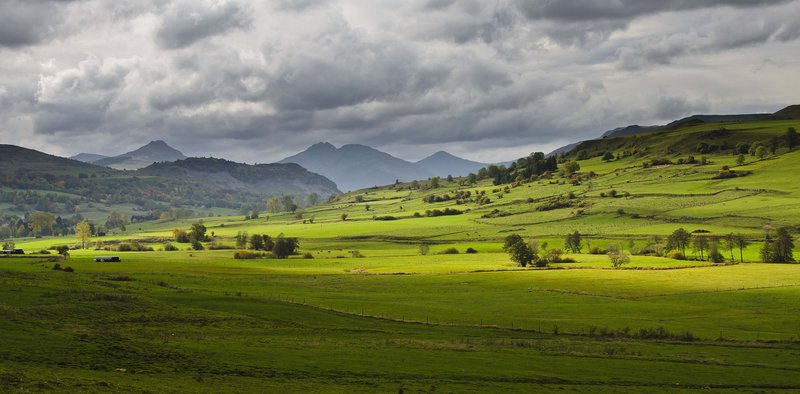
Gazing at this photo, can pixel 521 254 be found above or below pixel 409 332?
above

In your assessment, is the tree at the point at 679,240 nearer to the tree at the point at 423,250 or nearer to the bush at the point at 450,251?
the bush at the point at 450,251

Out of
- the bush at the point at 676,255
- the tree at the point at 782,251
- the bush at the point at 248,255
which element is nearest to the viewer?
the tree at the point at 782,251

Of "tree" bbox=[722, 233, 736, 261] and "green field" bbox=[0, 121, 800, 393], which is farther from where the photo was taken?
"tree" bbox=[722, 233, 736, 261]

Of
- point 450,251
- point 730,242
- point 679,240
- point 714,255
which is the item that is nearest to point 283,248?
point 450,251

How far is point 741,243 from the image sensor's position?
153125mm

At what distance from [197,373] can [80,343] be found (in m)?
11.8

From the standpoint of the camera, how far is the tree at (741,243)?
493ft

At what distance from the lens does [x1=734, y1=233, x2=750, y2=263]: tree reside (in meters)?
150

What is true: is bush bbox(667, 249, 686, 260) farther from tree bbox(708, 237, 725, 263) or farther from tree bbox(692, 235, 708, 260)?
tree bbox(708, 237, 725, 263)

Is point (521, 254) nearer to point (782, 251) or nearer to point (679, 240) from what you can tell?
point (679, 240)

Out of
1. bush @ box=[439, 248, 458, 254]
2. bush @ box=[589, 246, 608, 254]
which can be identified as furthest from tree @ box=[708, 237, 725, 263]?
bush @ box=[439, 248, 458, 254]

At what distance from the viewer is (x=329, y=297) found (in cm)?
9012

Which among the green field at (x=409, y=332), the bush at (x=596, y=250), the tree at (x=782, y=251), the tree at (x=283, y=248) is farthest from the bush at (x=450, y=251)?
the tree at (x=782, y=251)

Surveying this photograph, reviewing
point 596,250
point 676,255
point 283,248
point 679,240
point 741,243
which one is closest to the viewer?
point 741,243
